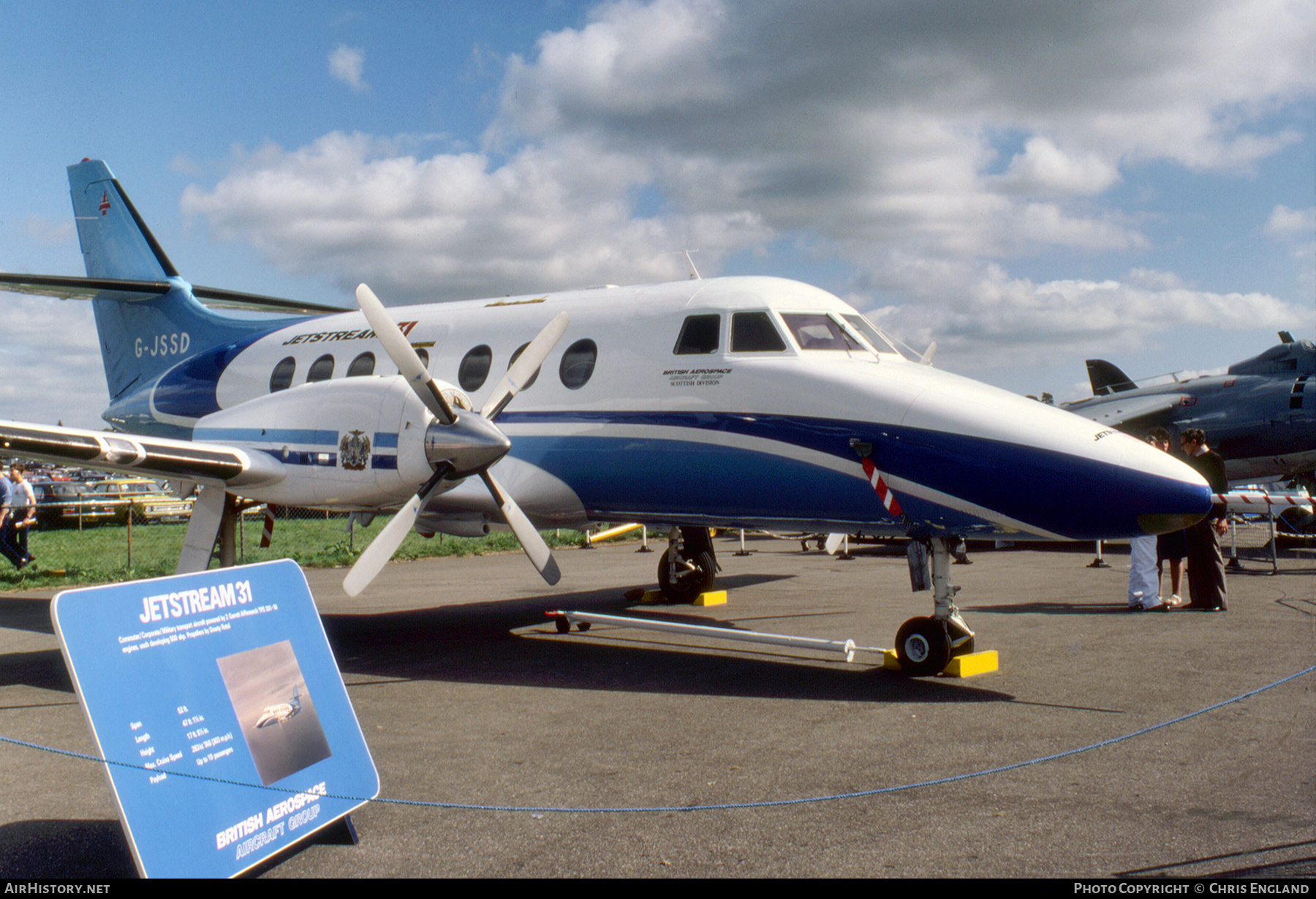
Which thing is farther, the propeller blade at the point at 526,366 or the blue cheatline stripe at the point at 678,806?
the propeller blade at the point at 526,366

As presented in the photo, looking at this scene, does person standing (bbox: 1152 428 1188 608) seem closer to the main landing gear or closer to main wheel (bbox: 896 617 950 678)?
the main landing gear

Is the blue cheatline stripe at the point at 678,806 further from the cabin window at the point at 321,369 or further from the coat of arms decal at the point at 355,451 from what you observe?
the cabin window at the point at 321,369

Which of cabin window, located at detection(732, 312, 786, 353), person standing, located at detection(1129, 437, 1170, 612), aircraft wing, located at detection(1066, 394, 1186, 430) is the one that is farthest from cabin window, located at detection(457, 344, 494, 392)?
aircraft wing, located at detection(1066, 394, 1186, 430)

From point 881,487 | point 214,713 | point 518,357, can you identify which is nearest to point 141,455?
point 518,357

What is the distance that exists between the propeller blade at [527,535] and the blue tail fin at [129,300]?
23.1 feet

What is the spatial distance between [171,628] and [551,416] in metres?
5.69

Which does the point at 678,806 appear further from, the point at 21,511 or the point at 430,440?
the point at 21,511

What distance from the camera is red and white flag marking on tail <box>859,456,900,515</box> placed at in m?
7.23

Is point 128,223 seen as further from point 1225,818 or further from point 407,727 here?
point 1225,818

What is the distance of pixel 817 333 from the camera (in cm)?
813

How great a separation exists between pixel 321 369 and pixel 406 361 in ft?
12.5

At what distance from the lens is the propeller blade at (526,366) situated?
8.54 metres

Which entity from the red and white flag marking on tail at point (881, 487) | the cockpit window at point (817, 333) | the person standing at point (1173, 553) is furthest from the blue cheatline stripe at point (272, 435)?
the person standing at point (1173, 553)

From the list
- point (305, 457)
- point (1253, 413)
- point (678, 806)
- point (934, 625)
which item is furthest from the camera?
point (1253, 413)
